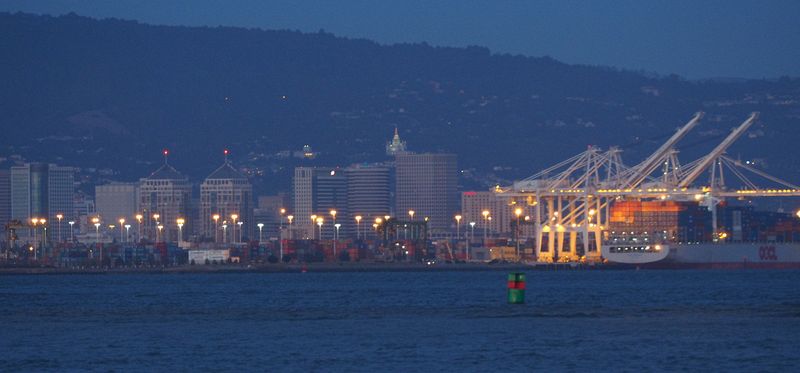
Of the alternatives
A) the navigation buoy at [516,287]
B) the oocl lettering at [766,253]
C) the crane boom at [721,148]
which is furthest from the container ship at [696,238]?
the navigation buoy at [516,287]

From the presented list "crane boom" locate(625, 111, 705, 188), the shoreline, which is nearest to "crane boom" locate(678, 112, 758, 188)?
"crane boom" locate(625, 111, 705, 188)

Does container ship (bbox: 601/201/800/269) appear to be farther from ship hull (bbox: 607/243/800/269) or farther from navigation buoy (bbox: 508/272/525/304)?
navigation buoy (bbox: 508/272/525/304)

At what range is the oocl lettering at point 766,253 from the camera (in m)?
146

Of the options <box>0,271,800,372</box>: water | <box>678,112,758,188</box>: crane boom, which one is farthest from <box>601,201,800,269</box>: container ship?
<box>0,271,800,372</box>: water

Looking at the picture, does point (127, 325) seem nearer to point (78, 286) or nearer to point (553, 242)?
point (78, 286)

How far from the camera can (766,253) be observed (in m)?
146

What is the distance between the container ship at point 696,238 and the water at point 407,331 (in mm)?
58675

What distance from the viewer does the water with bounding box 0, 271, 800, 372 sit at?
43.6 m

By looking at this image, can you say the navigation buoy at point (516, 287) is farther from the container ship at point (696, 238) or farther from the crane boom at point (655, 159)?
the crane boom at point (655, 159)

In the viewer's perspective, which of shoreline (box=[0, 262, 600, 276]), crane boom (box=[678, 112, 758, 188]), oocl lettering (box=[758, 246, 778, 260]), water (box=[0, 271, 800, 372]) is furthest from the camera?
Answer: crane boom (box=[678, 112, 758, 188])

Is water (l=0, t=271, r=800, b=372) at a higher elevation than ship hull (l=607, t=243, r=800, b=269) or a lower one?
lower

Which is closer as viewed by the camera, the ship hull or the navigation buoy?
the navigation buoy

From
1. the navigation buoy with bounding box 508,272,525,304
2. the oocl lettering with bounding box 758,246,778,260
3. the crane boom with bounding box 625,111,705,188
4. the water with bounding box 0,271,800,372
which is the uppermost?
the crane boom with bounding box 625,111,705,188

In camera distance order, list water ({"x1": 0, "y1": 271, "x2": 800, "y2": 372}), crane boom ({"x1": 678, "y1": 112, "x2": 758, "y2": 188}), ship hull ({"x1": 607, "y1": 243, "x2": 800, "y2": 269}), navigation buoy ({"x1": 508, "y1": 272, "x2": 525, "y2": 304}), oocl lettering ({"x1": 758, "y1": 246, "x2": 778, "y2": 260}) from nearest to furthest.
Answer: water ({"x1": 0, "y1": 271, "x2": 800, "y2": 372}) → navigation buoy ({"x1": 508, "y1": 272, "x2": 525, "y2": 304}) → ship hull ({"x1": 607, "y1": 243, "x2": 800, "y2": 269}) → oocl lettering ({"x1": 758, "y1": 246, "x2": 778, "y2": 260}) → crane boom ({"x1": 678, "y1": 112, "x2": 758, "y2": 188})
